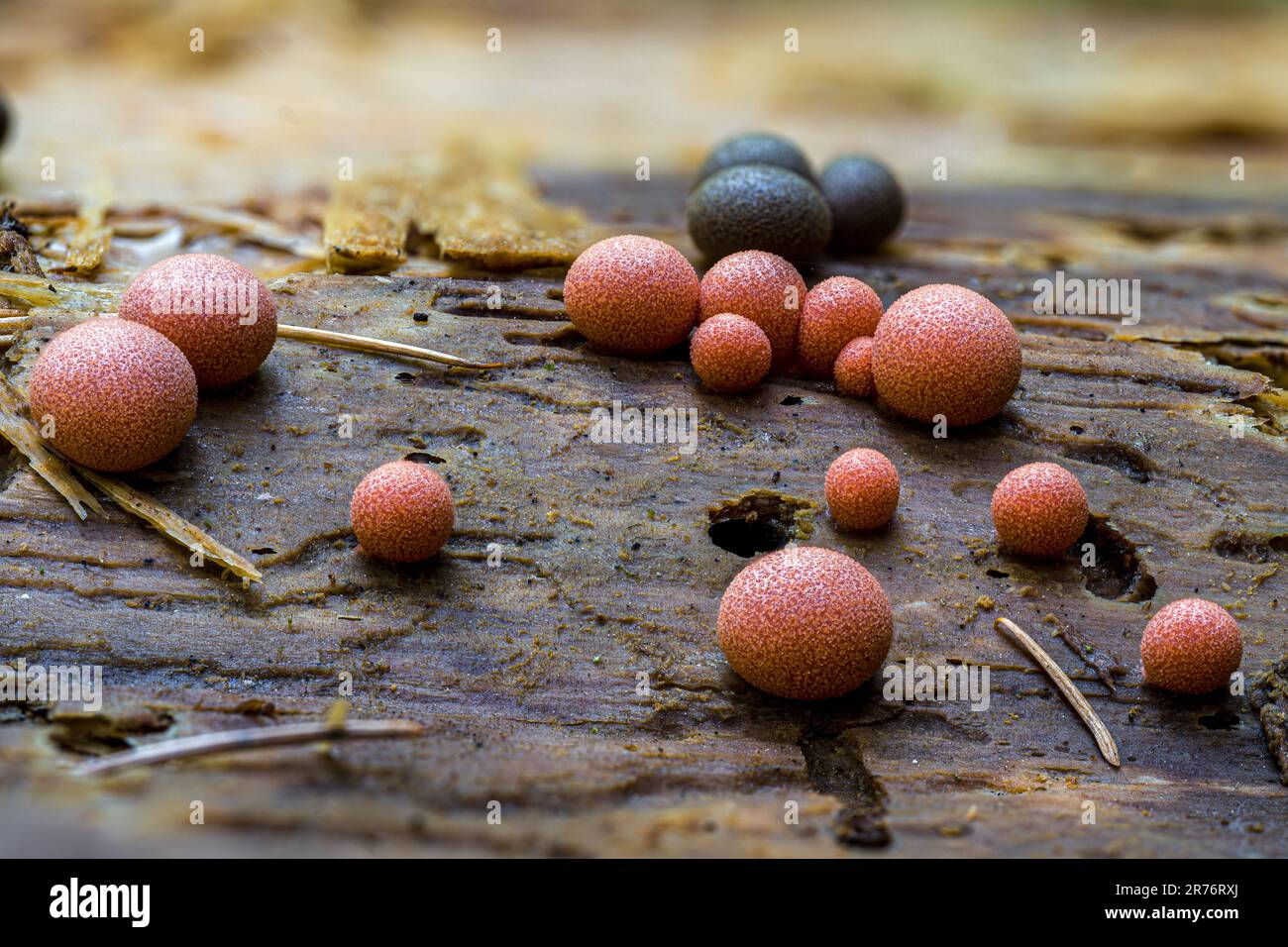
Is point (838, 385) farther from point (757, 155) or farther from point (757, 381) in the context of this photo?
point (757, 155)

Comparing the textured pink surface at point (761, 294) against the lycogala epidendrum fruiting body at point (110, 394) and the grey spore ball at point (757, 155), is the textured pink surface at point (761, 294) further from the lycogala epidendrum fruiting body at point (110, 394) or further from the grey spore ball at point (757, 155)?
the lycogala epidendrum fruiting body at point (110, 394)

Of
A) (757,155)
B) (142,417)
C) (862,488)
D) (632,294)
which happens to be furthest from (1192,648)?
(142,417)

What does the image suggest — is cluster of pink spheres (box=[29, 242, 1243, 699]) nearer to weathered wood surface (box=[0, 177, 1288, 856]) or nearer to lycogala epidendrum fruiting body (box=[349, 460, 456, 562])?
lycogala epidendrum fruiting body (box=[349, 460, 456, 562])

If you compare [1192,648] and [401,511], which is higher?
[401,511]

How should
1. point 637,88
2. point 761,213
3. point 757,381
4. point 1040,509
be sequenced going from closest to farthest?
1. point 1040,509
2. point 757,381
3. point 761,213
4. point 637,88

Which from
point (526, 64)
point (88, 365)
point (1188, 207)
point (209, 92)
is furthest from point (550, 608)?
point (526, 64)

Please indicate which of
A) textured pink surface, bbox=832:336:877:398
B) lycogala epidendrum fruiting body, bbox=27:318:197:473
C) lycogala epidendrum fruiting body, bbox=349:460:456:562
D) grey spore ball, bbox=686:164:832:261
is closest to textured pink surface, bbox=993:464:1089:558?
textured pink surface, bbox=832:336:877:398

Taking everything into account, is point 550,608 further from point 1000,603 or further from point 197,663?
point 1000,603
